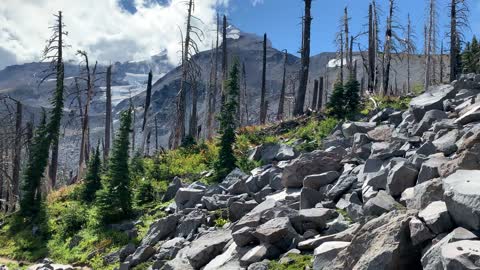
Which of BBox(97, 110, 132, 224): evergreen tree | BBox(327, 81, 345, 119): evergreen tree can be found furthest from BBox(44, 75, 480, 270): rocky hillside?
BBox(327, 81, 345, 119): evergreen tree

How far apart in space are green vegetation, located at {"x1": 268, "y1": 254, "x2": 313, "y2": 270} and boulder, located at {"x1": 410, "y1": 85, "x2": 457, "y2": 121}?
8.14 meters

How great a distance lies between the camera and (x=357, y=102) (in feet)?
73.4

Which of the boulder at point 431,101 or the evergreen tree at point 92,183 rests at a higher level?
the boulder at point 431,101

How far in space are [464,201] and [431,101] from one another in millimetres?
9856

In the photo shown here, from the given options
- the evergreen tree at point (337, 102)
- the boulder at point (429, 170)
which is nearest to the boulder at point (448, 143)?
the boulder at point (429, 170)

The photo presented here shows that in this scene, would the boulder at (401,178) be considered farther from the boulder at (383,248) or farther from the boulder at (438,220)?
the boulder at (438,220)

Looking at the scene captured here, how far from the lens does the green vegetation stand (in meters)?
7.62

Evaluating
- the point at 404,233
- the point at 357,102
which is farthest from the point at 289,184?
the point at 357,102

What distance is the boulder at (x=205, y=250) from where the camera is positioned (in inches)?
376

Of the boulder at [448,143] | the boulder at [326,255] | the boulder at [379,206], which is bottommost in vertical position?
the boulder at [326,255]

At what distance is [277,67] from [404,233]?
527 feet

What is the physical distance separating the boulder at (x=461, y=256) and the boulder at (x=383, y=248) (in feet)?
2.92

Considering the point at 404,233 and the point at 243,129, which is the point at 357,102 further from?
the point at 404,233

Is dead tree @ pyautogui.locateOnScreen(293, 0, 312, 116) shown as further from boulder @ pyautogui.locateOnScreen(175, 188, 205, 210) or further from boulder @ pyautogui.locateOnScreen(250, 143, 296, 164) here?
boulder @ pyautogui.locateOnScreen(175, 188, 205, 210)
